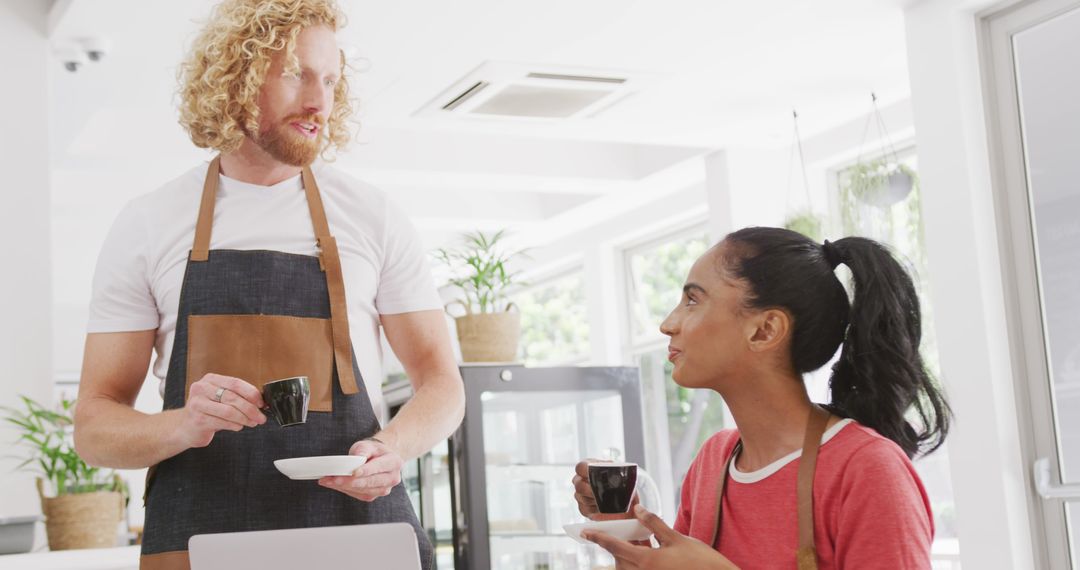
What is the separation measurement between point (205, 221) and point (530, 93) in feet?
9.85

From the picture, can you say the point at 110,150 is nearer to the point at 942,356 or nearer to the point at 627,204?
the point at 627,204

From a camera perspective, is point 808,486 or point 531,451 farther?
point 531,451

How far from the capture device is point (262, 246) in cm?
160

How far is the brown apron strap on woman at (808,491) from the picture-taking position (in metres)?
1.49

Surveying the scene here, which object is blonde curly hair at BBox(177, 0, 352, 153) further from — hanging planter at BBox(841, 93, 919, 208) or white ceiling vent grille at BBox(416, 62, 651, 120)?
hanging planter at BBox(841, 93, 919, 208)

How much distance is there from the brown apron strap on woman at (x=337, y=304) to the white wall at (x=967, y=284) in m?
2.68

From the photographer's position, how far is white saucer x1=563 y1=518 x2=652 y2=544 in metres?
1.45

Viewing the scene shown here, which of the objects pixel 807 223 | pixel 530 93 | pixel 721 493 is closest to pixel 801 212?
pixel 807 223

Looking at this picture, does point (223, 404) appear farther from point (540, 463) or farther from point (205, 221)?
point (540, 463)

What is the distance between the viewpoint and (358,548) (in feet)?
3.97

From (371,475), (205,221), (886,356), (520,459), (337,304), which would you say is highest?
(205,221)

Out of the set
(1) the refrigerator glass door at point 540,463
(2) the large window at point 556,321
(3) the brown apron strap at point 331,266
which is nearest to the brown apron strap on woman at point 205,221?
(3) the brown apron strap at point 331,266

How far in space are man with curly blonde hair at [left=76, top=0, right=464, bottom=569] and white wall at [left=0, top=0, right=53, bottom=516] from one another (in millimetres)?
2019

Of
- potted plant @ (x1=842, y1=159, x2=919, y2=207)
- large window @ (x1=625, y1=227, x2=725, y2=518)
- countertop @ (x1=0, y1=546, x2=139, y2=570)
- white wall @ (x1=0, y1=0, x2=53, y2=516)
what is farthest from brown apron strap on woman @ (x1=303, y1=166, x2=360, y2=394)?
large window @ (x1=625, y1=227, x2=725, y2=518)
